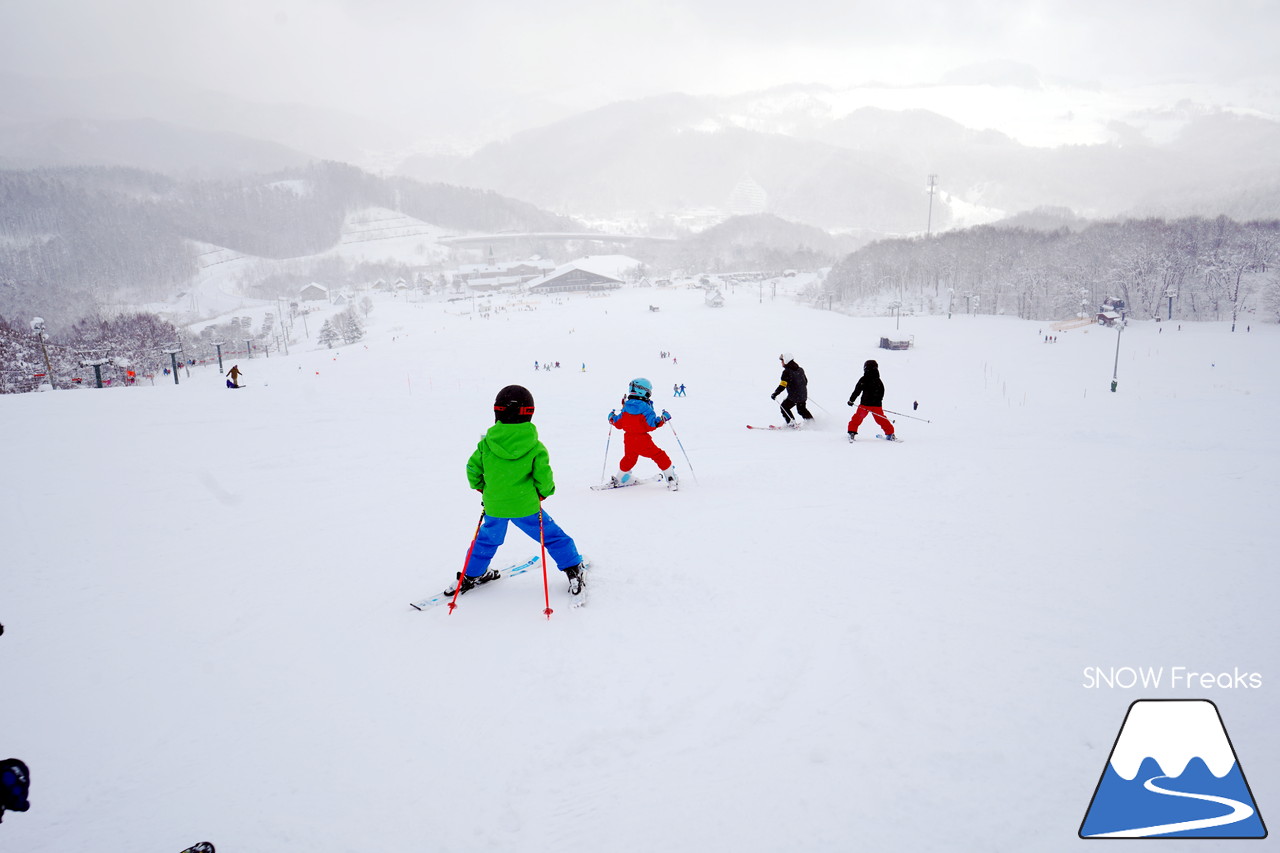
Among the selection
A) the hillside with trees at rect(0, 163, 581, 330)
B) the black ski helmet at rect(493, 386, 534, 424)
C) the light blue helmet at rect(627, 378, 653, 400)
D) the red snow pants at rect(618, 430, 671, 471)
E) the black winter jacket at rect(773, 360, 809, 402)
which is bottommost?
the red snow pants at rect(618, 430, 671, 471)

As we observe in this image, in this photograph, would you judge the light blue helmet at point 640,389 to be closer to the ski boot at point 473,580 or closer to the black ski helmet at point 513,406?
the black ski helmet at point 513,406

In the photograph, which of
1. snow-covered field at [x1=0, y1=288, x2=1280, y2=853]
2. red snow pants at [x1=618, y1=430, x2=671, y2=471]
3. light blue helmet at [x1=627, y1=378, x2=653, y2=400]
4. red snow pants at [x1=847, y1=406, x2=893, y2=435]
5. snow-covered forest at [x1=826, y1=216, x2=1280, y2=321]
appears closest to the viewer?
snow-covered field at [x1=0, y1=288, x2=1280, y2=853]

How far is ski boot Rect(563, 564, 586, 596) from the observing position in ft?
14.2

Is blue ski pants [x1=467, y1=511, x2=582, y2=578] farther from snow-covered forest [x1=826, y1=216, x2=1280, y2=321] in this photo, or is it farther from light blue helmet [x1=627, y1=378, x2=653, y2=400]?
snow-covered forest [x1=826, y1=216, x2=1280, y2=321]

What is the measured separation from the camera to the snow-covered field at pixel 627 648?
256 cm

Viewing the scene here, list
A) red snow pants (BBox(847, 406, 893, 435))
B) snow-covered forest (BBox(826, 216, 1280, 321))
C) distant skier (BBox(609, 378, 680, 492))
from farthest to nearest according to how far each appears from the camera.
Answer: snow-covered forest (BBox(826, 216, 1280, 321))
red snow pants (BBox(847, 406, 893, 435))
distant skier (BBox(609, 378, 680, 492))

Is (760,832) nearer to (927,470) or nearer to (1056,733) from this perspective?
(1056,733)

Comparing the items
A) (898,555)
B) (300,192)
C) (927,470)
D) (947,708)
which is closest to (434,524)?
(898,555)

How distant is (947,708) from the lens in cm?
303

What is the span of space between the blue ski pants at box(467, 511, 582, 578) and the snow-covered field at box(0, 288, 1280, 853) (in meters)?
0.32

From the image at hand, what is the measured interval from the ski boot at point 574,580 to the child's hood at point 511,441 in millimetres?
967

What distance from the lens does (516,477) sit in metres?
4.22

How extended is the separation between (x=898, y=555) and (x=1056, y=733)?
2118mm

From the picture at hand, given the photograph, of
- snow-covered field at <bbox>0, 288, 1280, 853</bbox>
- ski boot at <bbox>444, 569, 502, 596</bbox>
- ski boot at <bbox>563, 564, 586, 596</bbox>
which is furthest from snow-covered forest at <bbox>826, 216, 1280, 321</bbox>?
ski boot at <bbox>444, 569, 502, 596</bbox>
